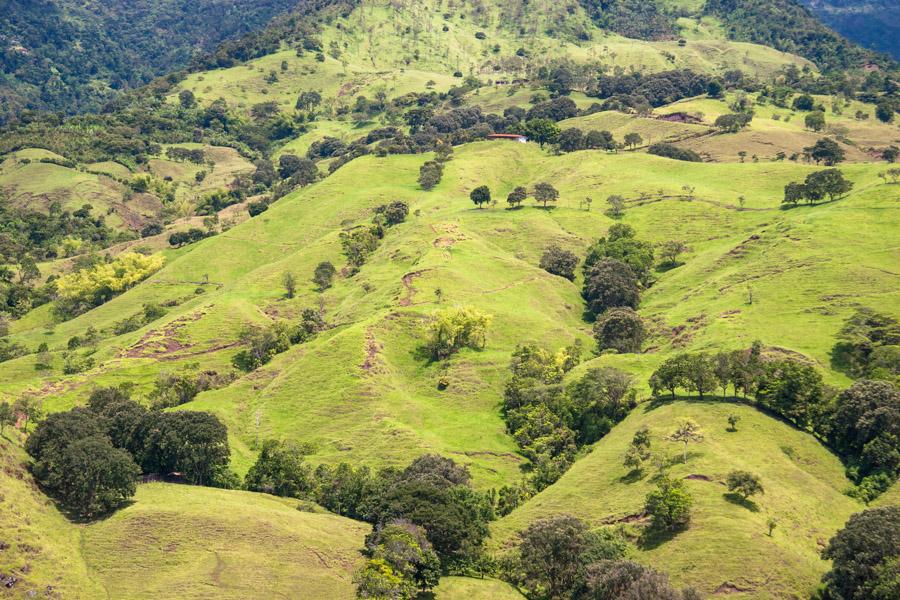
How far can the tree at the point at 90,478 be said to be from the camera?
8581 centimetres

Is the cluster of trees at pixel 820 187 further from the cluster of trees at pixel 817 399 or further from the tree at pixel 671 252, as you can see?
the cluster of trees at pixel 817 399

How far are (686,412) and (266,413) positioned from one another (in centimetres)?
5989

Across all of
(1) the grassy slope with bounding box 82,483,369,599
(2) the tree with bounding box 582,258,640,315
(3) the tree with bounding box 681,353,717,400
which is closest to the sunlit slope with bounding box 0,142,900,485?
(2) the tree with bounding box 582,258,640,315

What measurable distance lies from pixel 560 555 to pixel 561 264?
97191 millimetres

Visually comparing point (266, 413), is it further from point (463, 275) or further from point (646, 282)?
point (646, 282)

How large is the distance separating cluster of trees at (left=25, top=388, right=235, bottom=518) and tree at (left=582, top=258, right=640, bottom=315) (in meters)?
80.4

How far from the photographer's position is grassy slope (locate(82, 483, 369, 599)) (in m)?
75.8

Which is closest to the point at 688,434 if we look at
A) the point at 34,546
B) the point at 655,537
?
the point at 655,537

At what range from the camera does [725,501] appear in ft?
275

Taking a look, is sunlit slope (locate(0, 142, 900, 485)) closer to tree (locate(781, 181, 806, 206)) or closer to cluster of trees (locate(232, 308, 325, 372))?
cluster of trees (locate(232, 308, 325, 372))

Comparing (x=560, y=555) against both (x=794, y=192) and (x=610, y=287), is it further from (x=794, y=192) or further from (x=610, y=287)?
(x=794, y=192)

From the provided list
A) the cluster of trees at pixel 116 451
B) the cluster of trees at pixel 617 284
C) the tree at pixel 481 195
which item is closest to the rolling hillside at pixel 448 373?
the cluster of trees at pixel 116 451

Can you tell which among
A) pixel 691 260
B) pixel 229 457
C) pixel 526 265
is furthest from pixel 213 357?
pixel 691 260

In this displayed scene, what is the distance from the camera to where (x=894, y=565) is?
68312mm
